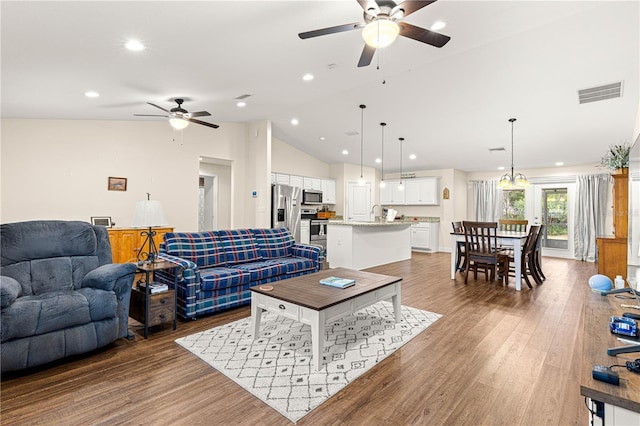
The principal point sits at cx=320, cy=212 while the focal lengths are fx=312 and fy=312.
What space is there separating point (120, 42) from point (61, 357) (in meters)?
2.67

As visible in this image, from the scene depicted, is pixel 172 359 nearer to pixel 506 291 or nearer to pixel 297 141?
pixel 506 291

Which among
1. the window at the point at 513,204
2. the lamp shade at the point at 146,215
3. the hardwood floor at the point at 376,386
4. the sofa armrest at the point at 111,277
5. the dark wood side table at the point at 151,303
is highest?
the window at the point at 513,204

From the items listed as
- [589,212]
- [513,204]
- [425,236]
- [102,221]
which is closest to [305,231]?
[425,236]

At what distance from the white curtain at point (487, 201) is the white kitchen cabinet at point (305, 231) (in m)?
5.00

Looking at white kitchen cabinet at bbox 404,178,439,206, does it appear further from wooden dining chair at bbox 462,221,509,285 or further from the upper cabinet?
wooden dining chair at bbox 462,221,509,285

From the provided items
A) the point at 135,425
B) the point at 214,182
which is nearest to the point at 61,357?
the point at 135,425

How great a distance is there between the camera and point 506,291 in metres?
4.66

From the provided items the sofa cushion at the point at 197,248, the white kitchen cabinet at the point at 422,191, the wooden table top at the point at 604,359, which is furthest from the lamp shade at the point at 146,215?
the white kitchen cabinet at the point at 422,191

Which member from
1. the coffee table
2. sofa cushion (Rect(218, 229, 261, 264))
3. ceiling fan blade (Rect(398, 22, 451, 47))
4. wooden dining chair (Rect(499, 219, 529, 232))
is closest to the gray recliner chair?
the coffee table

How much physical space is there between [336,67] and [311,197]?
442cm

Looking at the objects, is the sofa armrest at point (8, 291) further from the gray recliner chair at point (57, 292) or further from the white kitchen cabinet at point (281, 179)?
the white kitchen cabinet at point (281, 179)

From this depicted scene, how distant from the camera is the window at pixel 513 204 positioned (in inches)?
334

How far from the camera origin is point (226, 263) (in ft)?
13.4

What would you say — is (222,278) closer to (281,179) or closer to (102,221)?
(102,221)
